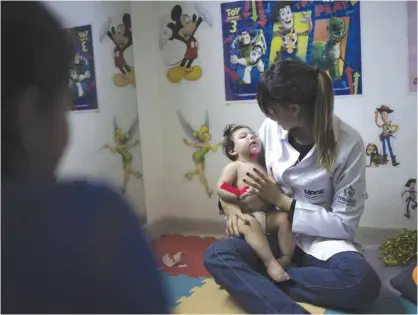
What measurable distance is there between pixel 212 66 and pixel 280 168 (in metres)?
0.70

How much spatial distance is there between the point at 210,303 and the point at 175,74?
1.03 meters

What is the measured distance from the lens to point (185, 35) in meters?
1.91

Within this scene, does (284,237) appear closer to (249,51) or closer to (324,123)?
(324,123)

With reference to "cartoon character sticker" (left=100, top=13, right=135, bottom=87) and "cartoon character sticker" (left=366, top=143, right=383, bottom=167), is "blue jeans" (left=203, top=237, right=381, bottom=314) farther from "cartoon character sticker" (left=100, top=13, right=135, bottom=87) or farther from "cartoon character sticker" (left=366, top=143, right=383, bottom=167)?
"cartoon character sticker" (left=100, top=13, right=135, bottom=87)

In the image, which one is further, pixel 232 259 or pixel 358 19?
pixel 358 19

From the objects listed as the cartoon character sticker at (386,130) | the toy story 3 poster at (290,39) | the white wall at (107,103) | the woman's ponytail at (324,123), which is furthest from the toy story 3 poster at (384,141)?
the white wall at (107,103)

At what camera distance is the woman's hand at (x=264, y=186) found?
1.28m

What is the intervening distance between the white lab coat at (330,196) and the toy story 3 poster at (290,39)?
0.46 m

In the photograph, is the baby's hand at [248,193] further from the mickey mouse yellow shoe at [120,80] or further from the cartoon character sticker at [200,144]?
the mickey mouse yellow shoe at [120,80]

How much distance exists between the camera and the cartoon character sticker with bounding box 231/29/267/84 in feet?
5.80

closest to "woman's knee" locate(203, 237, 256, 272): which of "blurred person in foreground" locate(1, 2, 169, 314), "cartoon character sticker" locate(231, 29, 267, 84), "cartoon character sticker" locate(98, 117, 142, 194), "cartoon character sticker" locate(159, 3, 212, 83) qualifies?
"cartoon character sticker" locate(98, 117, 142, 194)

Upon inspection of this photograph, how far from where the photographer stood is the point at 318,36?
167 cm

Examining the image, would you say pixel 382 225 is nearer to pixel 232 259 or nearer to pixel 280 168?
pixel 280 168

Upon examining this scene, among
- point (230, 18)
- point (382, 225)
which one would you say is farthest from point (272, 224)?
point (230, 18)
